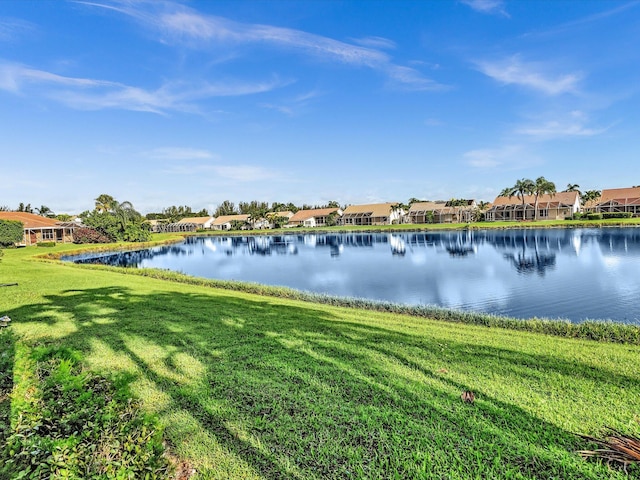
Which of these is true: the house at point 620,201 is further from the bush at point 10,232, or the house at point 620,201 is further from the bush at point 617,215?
the bush at point 10,232

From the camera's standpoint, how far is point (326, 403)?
369 centimetres

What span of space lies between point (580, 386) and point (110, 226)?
Answer: 55.3 m

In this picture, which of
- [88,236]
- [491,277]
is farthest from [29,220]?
[491,277]

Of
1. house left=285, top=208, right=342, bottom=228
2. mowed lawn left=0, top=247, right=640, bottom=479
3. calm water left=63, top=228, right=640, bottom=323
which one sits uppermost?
house left=285, top=208, right=342, bottom=228

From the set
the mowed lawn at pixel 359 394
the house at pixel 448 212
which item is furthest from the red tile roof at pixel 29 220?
the house at pixel 448 212

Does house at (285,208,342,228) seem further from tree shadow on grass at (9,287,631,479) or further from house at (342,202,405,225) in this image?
tree shadow on grass at (9,287,631,479)

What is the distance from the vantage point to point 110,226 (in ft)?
162

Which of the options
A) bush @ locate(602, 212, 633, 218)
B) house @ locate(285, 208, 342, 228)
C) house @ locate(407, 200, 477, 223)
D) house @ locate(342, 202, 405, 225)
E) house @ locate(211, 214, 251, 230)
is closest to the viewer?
bush @ locate(602, 212, 633, 218)

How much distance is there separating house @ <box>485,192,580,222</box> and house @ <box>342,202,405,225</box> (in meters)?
19.7

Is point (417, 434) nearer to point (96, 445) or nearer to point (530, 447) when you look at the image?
point (530, 447)

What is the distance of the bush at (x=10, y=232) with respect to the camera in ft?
116

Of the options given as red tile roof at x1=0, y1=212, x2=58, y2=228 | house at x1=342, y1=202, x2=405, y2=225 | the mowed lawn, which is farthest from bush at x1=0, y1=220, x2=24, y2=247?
house at x1=342, y1=202, x2=405, y2=225

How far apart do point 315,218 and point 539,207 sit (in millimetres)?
49690

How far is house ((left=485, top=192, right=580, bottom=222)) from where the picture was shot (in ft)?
223
